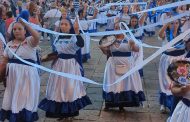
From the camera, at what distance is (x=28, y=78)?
5695mm

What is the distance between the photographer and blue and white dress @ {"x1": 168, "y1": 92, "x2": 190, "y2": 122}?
4.47 m

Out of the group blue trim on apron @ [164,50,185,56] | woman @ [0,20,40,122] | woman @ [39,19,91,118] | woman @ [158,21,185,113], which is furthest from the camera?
woman @ [158,21,185,113]

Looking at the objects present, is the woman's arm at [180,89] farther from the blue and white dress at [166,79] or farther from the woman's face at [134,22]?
the woman's face at [134,22]

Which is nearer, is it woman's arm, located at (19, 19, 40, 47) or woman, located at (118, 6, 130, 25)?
woman's arm, located at (19, 19, 40, 47)

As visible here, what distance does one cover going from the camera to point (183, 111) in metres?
4.51

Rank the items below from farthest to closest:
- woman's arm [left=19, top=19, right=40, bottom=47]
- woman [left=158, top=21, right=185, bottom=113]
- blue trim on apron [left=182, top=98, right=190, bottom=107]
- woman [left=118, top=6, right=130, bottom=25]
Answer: woman [left=118, top=6, right=130, bottom=25] → woman [left=158, top=21, right=185, bottom=113] → woman's arm [left=19, top=19, right=40, bottom=47] → blue trim on apron [left=182, top=98, right=190, bottom=107]

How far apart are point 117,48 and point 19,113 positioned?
7.58 ft

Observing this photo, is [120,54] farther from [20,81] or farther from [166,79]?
[20,81]

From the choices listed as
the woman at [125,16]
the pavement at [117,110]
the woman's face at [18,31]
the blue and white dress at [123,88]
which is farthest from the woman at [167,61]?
the woman's face at [18,31]

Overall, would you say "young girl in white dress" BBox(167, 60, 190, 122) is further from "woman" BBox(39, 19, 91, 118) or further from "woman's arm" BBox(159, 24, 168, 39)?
"woman's arm" BBox(159, 24, 168, 39)

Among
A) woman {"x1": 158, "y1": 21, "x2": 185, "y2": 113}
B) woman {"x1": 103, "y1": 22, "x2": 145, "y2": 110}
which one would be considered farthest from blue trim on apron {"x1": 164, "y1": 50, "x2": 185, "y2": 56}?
woman {"x1": 103, "y1": 22, "x2": 145, "y2": 110}

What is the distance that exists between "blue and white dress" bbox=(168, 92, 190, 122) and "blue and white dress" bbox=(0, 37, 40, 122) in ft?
6.85

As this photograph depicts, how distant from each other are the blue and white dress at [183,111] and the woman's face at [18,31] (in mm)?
2430

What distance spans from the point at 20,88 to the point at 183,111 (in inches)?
91.7
